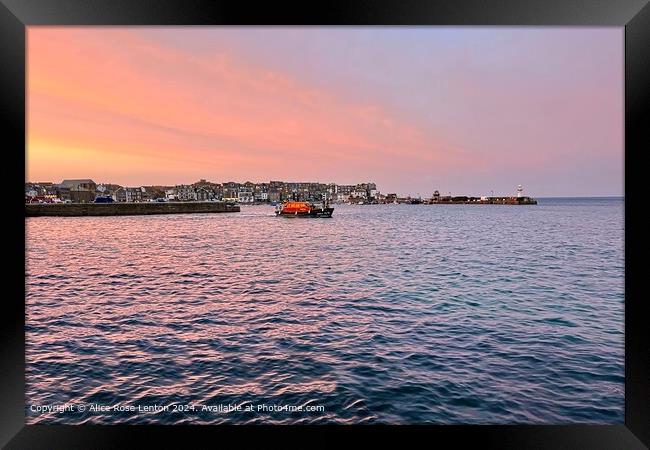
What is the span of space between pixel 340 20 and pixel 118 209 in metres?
54.8

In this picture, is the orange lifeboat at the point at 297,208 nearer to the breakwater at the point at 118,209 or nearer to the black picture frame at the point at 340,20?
the breakwater at the point at 118,209

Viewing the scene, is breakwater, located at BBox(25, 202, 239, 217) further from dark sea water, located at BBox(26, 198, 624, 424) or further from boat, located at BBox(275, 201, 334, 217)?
dark sea water, located at BBox(26, 198, 624, 424)

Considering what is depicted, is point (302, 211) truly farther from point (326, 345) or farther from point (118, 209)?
point (326, 345)

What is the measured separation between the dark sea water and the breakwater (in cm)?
3726

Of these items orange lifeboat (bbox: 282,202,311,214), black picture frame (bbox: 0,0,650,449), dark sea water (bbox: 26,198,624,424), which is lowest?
dark sea water (bbox: 26,198,624,424)

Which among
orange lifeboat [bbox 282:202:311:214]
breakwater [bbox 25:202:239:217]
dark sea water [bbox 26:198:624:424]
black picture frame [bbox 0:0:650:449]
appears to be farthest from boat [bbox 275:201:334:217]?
black picture frame [bbox 0:0:650:449]

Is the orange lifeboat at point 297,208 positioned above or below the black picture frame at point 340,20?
above

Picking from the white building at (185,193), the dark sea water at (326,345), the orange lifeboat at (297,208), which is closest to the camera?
the dark sea water at (326,345)

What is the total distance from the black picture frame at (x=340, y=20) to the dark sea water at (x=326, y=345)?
1288mm

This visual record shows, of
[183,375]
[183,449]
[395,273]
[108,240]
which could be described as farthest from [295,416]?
[108,240]

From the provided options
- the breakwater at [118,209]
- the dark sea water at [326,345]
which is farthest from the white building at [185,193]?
the dark sea water at [326,345]

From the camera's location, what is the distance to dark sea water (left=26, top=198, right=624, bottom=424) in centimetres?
411

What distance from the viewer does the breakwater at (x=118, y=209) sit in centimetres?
4512

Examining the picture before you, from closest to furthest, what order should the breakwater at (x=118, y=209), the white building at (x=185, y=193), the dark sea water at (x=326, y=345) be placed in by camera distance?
the dark sea water at (x=326, y=345)
the breakwater at (x=118, y=209)
the white building at (x=185, y=193)
